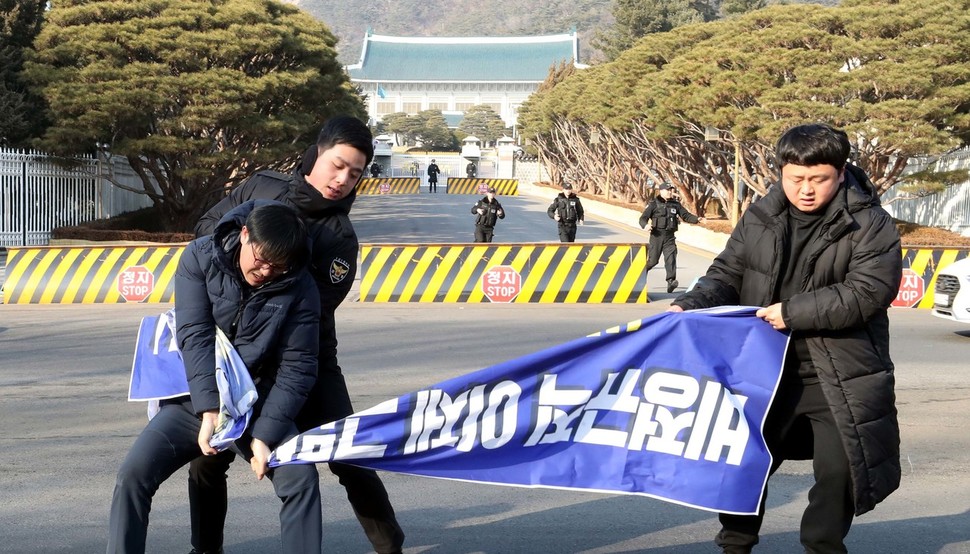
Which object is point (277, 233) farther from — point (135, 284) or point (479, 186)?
point (479, 186)

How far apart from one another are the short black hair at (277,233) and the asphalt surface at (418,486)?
6.00ft

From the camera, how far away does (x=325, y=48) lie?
29875 mm

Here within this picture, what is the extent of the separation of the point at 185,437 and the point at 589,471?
158 cm

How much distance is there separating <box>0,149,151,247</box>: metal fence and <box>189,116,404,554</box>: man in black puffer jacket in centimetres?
2043

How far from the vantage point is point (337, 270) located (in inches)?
174

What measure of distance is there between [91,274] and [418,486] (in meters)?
10.9

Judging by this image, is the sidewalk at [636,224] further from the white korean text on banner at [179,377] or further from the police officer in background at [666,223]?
the white korean text on banner at [179,377]

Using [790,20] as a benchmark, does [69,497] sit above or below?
below

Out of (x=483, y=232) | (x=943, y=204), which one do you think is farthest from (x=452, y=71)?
(x=483, y=232)

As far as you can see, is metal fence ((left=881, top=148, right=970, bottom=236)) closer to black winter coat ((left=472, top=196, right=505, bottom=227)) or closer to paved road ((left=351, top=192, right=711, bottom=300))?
paved road ((left=351, top=192, right=711, bottom=300))

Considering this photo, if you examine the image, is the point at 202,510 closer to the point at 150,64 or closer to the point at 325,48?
the point at 150,64

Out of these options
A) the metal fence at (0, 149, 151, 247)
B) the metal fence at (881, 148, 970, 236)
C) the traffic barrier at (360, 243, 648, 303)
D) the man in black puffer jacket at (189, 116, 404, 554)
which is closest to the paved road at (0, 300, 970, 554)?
the man in black puffer jacket at (189, 116, 404, 554)

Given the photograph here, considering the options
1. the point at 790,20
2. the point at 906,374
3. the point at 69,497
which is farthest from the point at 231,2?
the point at 69,497

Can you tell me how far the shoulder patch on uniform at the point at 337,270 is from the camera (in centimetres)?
440
